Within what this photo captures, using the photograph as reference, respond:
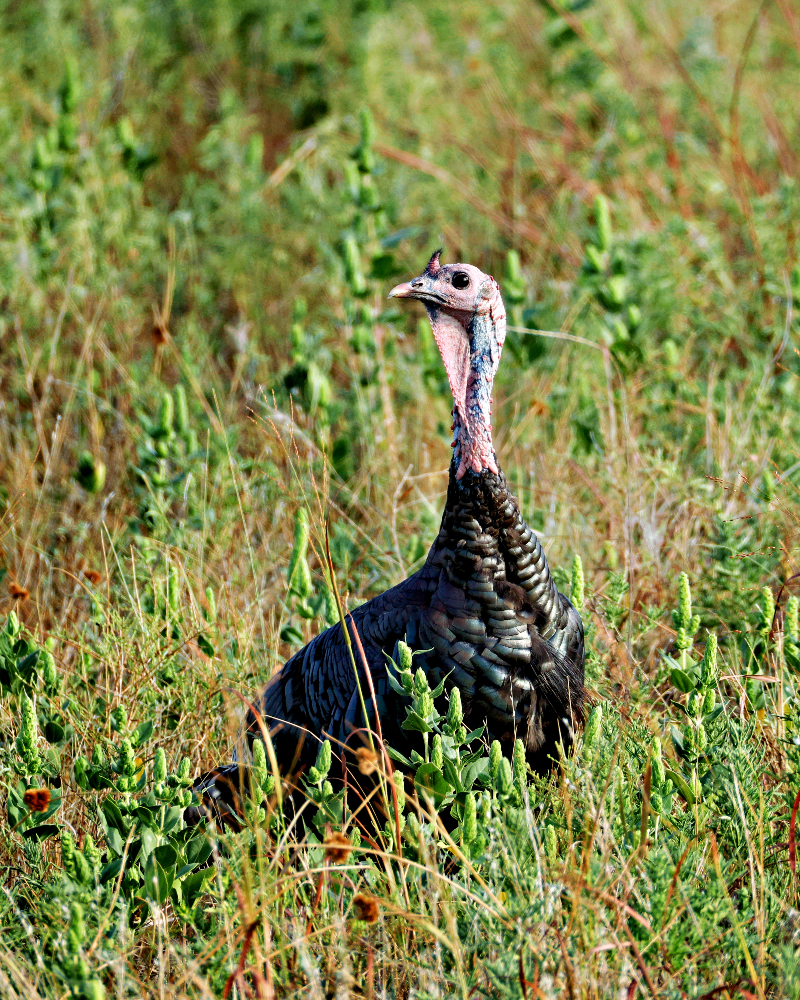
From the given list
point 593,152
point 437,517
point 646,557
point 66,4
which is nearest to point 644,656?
point 646,557

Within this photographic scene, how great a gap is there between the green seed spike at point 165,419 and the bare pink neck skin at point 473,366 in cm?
116

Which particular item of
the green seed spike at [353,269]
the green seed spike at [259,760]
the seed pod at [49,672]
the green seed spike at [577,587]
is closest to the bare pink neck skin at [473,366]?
the green seed spike at [577,587]

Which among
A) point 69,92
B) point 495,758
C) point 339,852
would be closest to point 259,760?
point 339,852

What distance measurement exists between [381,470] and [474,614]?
153cm

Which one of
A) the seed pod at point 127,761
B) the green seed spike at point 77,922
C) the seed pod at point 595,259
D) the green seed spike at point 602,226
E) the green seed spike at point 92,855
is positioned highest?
the green seed spike at point 602,226

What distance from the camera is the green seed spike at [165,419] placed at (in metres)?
3.33

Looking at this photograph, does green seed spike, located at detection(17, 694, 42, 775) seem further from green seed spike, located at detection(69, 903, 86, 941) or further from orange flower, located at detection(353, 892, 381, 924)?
orange flower, located at detection(353, 892, 381, 924)

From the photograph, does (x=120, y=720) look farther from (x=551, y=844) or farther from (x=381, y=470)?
(x=381, y=470)

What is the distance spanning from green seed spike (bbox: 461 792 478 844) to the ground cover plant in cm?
4

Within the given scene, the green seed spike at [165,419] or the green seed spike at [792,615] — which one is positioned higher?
the green seed spike at [165,419]

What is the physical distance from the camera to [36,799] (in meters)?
2.17

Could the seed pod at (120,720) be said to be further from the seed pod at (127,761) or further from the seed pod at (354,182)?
the seed pod at (354,182)

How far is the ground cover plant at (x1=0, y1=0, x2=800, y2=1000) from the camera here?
196 centimetres

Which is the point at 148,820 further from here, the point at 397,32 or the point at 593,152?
the point at 397,32
